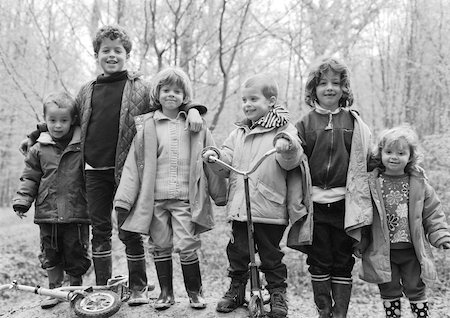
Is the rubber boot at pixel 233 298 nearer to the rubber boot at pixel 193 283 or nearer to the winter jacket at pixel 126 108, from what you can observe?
the rubber boot at pixel 193 283

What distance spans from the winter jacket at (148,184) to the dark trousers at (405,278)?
1.40 m

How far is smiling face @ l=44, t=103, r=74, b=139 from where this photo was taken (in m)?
3.89

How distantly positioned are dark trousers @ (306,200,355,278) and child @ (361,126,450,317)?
0.54ft

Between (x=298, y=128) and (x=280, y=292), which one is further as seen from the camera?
(x=298, y=128)

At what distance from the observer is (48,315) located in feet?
12.2

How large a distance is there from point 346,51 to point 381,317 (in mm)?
4854

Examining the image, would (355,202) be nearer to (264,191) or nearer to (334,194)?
(334,194)

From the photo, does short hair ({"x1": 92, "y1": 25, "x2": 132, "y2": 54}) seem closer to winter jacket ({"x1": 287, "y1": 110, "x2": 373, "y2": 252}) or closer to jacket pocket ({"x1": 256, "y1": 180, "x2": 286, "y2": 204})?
jacket pocket ({"x1": 256, "y1": 180, "x2": 286, "y2": 204})

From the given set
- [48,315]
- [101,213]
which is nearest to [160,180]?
[101,213]

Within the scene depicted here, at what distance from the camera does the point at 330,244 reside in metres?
3.34

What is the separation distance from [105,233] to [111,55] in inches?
60.1

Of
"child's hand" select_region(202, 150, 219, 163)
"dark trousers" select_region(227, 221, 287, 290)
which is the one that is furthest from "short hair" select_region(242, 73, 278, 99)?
"dark trousers" select_region(227, 221, 287, 290)

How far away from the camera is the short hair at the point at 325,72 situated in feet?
11.2

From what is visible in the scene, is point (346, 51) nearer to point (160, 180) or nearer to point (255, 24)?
point (255, 24)
